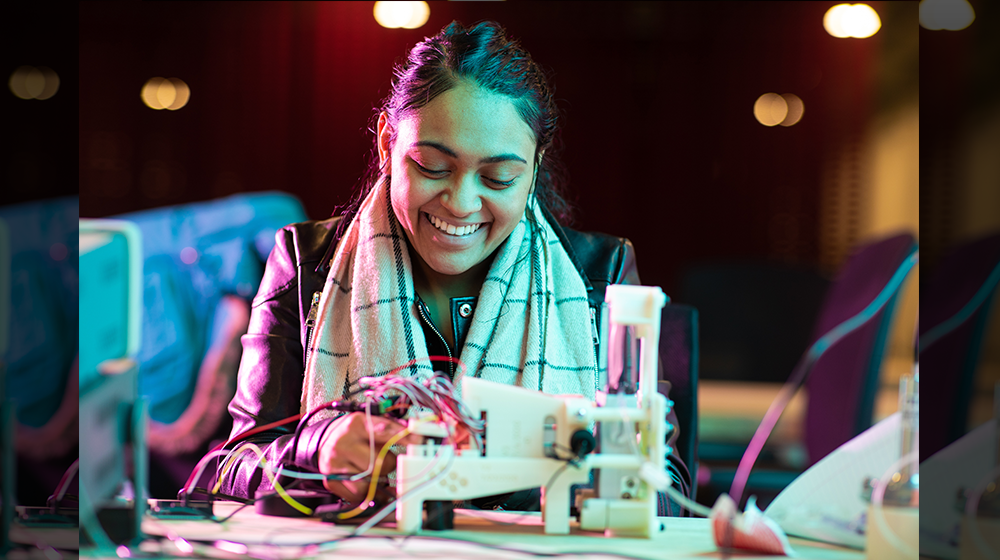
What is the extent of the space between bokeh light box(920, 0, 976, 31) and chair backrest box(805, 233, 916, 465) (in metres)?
0.80

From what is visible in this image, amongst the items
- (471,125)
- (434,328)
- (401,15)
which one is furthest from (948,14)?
(401,15)

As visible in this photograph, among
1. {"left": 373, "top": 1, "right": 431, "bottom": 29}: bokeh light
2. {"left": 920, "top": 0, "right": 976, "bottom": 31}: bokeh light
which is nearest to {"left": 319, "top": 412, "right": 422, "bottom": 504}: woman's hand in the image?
{"left": 920, "top": 0, "right": 976, "bottom": 31}: bokeh light

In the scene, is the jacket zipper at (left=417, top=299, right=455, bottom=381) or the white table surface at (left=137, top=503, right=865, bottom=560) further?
the jacket zipper at (left=417, top=299, right=455, bottom=381)

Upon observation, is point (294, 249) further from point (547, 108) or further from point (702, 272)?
point (702, 272)

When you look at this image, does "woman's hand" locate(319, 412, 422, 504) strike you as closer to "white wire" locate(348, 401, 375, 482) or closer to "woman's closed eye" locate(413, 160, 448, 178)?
"white wire" locate(348, 401, 375, 482)

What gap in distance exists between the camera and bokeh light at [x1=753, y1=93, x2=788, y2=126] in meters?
3.36

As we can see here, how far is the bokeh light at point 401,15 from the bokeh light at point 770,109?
5.13ft

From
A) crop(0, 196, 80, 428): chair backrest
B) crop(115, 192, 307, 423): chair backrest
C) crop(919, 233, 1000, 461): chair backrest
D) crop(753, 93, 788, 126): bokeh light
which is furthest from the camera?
crop(753, 93, 788, 126): bokeh light

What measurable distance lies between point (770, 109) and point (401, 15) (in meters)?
1.72

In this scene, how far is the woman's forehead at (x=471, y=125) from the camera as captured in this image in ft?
4.75

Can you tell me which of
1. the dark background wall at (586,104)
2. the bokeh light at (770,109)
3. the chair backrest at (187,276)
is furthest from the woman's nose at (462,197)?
the bokeh light at (770,109)

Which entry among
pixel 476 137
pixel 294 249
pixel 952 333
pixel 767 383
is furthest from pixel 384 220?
pixel 767 383

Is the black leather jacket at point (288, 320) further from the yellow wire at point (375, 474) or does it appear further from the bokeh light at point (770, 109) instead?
the bokeh light at point (770, 109)

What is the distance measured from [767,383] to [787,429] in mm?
401
